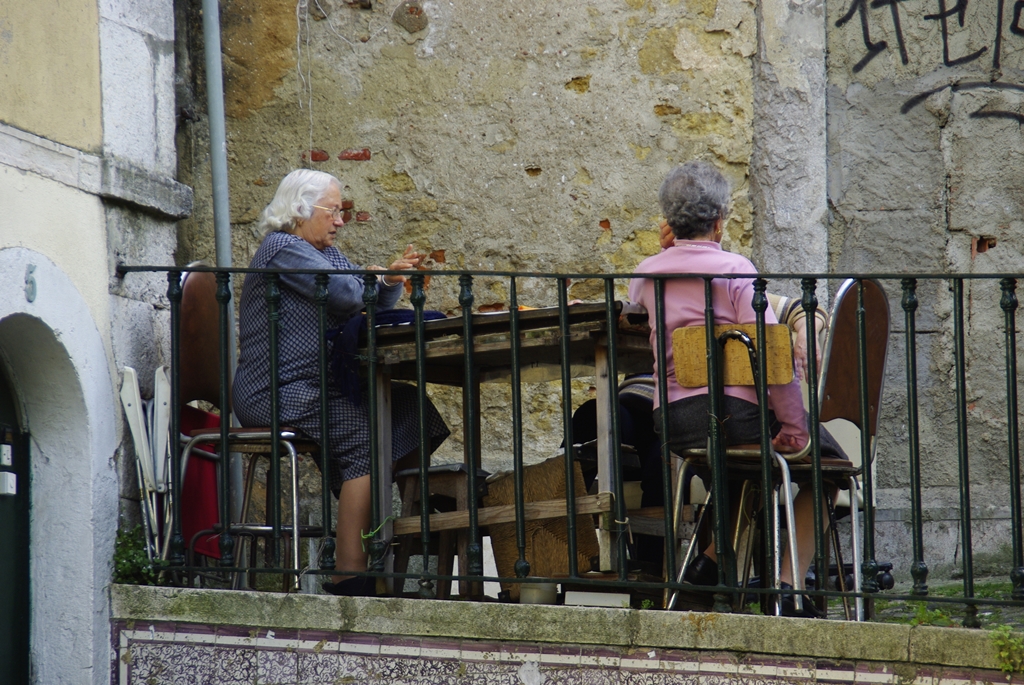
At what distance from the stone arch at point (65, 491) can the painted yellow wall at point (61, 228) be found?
71mm

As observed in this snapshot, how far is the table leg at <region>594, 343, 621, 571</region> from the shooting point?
384 cm

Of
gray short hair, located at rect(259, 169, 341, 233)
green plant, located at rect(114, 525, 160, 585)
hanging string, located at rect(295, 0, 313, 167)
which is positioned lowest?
green plant, located at rect(114, 525, 160, 585)

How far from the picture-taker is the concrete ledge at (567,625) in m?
3.52

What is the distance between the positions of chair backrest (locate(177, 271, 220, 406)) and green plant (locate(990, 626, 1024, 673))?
2573mm

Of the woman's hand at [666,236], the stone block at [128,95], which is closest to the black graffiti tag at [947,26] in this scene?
the woman's hand at [666,236]

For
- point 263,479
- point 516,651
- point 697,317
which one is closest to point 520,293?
point 263,479

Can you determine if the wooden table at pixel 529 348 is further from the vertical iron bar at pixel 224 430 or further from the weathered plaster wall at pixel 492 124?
the weathered plaster wall at pixel 492 124

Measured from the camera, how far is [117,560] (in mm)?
3955

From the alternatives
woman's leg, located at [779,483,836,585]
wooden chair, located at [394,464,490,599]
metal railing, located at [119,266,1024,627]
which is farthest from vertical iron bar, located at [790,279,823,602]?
wooden chair, located at [394,464,490,599]

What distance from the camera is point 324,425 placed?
3930 mm

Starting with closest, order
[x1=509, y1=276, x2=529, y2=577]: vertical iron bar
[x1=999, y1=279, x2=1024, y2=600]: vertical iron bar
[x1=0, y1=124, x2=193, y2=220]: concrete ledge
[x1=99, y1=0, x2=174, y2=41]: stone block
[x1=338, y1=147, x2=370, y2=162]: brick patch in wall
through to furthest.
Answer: [x1=999, y1=279, x2=1024, y2=600]: vertical iron bar
[x1=0, y1=124, x2=193, y2=220]: concrete ledge
[x1=509, y1=276, x2=529, y2=577]: vertical iron bar
[x1=99, y1=0, x2=174, y2=41]: stone block
[x1=338, y1=147, x2=370, y2=162]: brick patch in wall

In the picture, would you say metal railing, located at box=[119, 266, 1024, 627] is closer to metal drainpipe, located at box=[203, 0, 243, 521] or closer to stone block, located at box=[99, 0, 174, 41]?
stone block, located at box=[99, 0, 174, 41]

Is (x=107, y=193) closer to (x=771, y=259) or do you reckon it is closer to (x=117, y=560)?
(x=117, y=560)

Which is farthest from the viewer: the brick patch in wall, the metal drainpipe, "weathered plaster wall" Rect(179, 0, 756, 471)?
the brick patch in wall
